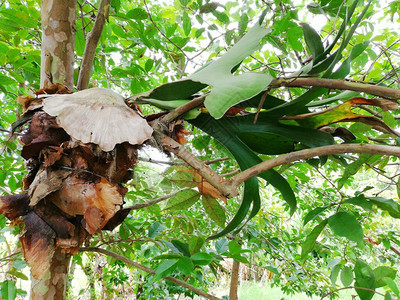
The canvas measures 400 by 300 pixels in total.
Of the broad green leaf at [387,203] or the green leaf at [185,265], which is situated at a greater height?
the broad green leaf at [387,203]

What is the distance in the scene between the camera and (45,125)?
1.29 ft

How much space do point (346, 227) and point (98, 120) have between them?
399mm

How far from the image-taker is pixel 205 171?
33 cm

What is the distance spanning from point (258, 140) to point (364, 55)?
33.4 inches

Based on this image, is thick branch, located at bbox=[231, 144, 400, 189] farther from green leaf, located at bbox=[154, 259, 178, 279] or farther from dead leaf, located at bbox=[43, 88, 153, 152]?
green leaf, located at bbox=[154, 259, 178, 279]

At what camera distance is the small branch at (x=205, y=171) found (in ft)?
1.04

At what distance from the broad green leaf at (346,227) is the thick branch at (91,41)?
1.70 feet

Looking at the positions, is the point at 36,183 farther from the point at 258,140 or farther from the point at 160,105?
the point at 258,140

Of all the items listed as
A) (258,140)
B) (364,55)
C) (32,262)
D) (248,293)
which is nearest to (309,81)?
(258,140)

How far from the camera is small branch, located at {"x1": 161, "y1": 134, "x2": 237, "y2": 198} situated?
316mm

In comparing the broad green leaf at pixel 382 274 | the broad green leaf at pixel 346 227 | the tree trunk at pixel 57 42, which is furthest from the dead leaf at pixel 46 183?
the broad green leaf at pixel 382 274

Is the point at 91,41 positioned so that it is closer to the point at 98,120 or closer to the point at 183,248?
the point at 98,120

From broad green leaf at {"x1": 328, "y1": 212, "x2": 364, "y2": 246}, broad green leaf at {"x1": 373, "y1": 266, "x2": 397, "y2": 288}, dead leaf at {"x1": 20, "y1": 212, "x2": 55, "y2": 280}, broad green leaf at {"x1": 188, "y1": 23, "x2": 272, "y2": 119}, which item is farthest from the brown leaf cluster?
broad green leaf at {"x1": 373, "y1": 266, "x2": 397, "y2": 288}

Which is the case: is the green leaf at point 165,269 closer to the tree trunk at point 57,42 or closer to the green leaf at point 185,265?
the green leaf at point 185,265
